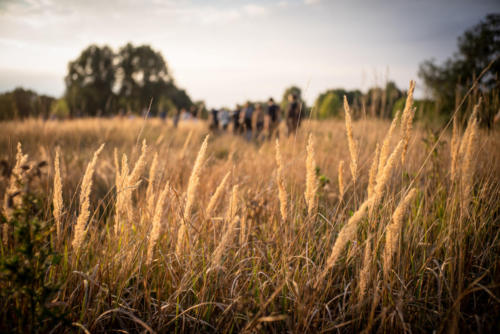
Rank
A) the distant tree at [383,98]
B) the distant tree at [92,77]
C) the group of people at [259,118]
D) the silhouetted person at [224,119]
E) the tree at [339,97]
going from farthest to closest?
the distant tree at [92,77] → the silhouetted person at [224,119] → the group of people at [259,118] → the distant tree at [383,98] → the tree at [339,97]

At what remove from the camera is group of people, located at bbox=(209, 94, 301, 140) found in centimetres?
669

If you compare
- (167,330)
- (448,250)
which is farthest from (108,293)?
(448,250)

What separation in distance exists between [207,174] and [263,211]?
53.3 inches

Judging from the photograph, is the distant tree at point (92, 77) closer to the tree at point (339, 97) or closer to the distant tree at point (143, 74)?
the distant tree at point (143, 74)

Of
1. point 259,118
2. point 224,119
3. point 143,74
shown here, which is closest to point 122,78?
point 143,74

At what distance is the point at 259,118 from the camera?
365 inches

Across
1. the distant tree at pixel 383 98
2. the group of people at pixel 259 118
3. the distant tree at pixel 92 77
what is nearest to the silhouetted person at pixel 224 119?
the group of people at pixel 259 118

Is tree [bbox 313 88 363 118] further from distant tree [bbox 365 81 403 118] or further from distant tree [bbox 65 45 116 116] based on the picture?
distant tree [bbox 65 45 116 116]

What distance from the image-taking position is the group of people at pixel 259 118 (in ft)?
22.0

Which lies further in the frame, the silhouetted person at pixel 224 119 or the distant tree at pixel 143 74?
the distant tree at pixel 143 74

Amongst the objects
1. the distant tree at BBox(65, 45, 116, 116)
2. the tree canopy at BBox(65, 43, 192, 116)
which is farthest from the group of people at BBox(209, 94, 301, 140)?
the distant tree at BBox(65, 45, 116, 116)

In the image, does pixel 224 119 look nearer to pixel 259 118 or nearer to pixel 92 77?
pixel 259 118

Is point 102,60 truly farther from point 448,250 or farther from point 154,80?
point 448,250

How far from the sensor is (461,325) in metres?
1.04
